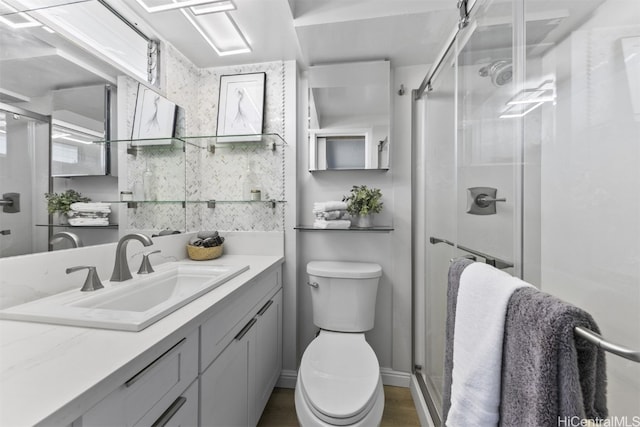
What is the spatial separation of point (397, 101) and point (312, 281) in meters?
1.30

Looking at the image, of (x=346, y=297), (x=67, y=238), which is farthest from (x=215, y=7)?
(x=346, y=297)

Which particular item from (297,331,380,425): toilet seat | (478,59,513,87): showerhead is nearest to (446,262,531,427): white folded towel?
(297,331,380,425): toilet seat

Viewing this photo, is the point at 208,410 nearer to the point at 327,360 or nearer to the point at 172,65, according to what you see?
the point at 327,360

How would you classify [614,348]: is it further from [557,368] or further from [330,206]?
[330,206]

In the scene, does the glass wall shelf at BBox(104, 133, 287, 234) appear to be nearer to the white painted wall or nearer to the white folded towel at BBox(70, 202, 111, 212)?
the white folded towel at BBox(70, 202, 111, 212)

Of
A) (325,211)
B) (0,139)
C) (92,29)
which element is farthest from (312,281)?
(92,29)

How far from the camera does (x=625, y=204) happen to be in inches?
22.2

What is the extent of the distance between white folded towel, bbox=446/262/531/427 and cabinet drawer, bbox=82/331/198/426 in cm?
74

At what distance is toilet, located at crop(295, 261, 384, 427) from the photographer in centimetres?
100

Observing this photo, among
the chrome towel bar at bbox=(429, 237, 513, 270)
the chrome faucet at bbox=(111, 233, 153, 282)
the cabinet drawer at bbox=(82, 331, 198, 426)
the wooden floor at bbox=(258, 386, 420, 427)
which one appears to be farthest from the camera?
the wooden floor at bbox=(258, 386, 420, 427)

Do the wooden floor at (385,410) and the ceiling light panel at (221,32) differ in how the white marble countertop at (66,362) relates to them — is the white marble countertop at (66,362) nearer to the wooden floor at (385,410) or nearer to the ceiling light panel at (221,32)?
the wooden floor at (385,410)

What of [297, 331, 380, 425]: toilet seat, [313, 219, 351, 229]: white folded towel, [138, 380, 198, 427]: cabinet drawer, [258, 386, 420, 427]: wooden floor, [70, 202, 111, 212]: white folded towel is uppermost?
[70, 202, 111, 212]: white folded towel

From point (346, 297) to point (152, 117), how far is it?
1.52m

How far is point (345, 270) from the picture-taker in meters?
1.58
